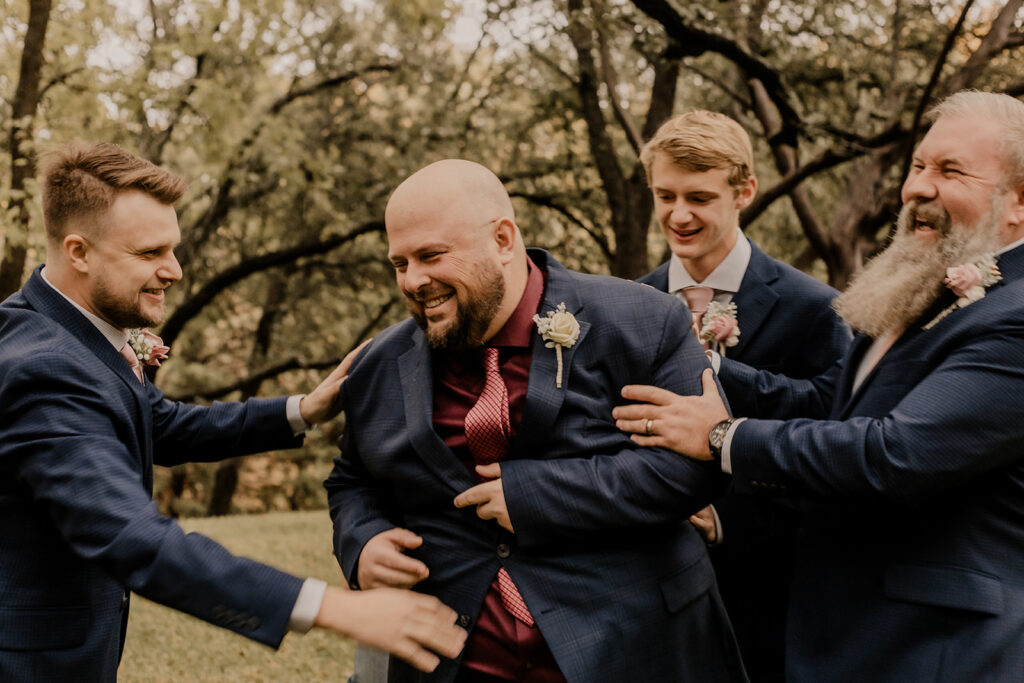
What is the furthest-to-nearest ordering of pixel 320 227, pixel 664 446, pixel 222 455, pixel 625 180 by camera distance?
pixel 320 227, pixel 625 180, pixel 222 455, pixel 664 446

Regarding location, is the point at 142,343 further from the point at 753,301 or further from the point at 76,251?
the point at 753,301

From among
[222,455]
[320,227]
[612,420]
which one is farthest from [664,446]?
[320,227]

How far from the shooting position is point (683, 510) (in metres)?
2.95

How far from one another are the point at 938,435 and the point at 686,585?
0.94 meters

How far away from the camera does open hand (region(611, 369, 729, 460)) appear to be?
291 centimetres

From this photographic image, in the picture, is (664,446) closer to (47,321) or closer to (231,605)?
(231,605)

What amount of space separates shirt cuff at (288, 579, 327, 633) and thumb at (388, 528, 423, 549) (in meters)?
0.46

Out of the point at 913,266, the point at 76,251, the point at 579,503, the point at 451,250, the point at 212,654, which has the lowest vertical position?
the point at 212,654

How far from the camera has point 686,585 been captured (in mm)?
3039

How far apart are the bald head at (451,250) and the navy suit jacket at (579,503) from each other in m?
0.17

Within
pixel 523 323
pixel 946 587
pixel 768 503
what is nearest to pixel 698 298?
pixel 768 503

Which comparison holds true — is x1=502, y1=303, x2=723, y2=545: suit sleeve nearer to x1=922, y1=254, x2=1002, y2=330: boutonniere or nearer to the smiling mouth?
x1=922, y1=254, x2=1002, y2=330: boutonniere

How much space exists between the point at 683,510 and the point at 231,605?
140cm

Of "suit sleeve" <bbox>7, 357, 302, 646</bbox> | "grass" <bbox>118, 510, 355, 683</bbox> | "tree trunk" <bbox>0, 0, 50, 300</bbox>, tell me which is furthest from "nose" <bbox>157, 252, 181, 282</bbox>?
"tree trunk" <bbox>0, 0, 50, 300</bbox>
